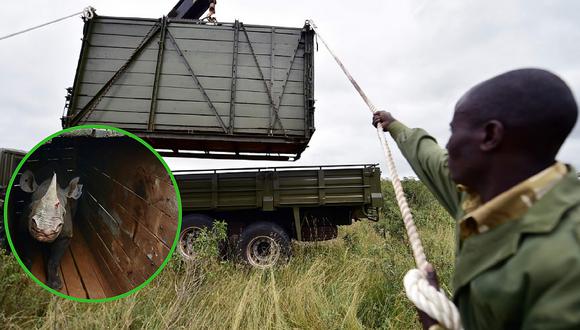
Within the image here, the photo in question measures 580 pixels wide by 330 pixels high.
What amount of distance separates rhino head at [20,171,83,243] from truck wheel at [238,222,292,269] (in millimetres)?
5598

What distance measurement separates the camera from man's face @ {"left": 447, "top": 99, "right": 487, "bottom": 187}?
1033 millimetres

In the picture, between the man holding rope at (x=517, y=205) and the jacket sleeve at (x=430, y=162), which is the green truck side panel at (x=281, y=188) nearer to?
the jacket sleeve at (x=430, y=162)

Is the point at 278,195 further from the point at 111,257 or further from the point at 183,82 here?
the point at 111,257

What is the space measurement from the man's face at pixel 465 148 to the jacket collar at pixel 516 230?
17cm

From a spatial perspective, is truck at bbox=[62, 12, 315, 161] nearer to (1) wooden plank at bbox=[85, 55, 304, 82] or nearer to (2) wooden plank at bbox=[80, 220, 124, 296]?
(1) wooden plank at bbox=[85, 55, 304, 82]

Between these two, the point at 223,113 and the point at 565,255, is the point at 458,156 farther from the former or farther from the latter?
the point at 223,113

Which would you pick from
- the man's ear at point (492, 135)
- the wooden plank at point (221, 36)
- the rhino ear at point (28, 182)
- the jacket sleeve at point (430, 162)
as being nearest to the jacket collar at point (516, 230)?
the man's ear at point (492, 135)

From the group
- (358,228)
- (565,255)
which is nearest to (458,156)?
(565,255)

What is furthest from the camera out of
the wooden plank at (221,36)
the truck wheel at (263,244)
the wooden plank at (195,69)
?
the wooden plank at (221,36)

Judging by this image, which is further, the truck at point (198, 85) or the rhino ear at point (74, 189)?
the truck at point (198, 85)

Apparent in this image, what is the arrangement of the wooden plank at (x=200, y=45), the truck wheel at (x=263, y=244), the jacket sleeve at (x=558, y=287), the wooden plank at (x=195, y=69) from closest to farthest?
the jacket sleeve at (x=558, y=287), the truck wheel at (x=263, y=244), the wooden plank at (x=195, y=69), the wooden plank at (x=200, y=45)

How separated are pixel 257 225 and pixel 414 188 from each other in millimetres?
8637

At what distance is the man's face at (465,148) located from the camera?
40.7 inches

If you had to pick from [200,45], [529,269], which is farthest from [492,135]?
[200,45]
